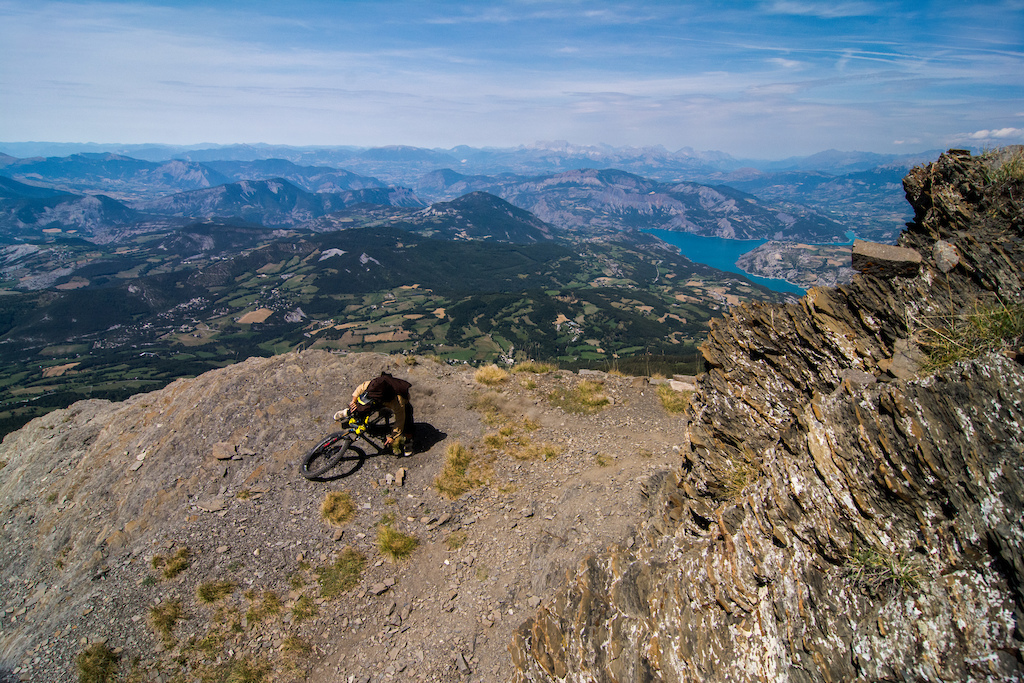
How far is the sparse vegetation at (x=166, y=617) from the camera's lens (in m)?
9.03

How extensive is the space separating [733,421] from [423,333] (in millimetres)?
151340

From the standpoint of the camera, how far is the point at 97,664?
8398 millimetres

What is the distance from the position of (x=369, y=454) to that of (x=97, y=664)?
24.3 ft

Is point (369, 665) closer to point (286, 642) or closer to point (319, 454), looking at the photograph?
point (286, 642)

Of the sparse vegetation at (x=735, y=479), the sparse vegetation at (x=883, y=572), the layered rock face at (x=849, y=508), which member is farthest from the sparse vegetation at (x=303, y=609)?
the sparse vegetation at (x=883, y=572)

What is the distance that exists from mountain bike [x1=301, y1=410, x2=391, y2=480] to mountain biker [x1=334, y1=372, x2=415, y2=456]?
0.24 meters

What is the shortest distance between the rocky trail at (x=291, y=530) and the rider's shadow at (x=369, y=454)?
114mm

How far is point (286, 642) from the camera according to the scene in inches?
354

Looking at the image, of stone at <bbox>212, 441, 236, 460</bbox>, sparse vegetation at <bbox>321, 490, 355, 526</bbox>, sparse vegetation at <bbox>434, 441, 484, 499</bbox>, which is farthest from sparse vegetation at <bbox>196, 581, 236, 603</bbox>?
sparse vegetation at <bbox>434, 441, 484, 499</bbox>

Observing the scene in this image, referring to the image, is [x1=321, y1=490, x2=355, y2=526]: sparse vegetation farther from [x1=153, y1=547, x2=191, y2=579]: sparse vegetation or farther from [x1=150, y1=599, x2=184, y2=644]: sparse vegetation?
[x1=150, y1=599, x2=184, y2=644]: sparse vegetation

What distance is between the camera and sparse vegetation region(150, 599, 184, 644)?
356 inches

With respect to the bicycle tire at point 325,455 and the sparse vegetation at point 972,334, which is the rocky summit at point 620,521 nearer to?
the sparse vegetation at point 972,334

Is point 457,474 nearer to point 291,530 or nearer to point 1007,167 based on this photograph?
point 291,530

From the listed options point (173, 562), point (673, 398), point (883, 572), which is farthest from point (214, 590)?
point (673, 398)
